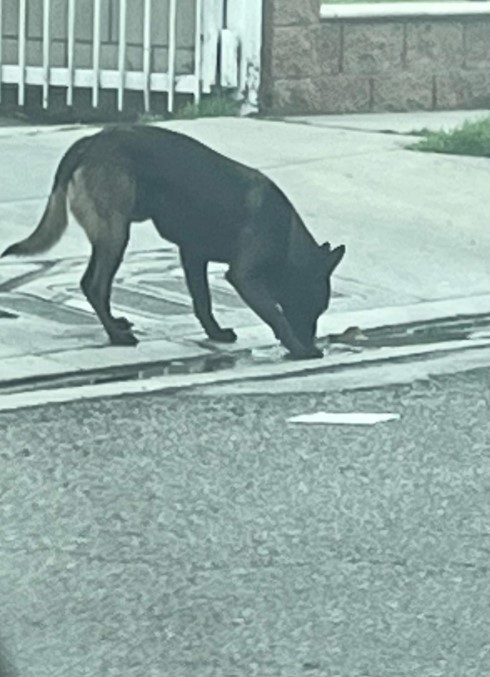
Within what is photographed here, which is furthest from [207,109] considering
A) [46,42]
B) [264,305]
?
[264,305]

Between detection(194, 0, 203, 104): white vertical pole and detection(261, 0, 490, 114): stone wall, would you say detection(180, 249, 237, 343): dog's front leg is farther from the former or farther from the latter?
detection(261, 0, 490, 114): stone wall

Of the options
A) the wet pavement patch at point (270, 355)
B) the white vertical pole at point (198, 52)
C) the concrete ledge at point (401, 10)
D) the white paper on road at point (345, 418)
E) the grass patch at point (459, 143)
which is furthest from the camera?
the concrete ledge at point (401, 10)

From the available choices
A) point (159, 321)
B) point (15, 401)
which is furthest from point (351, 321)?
point (15, 401)

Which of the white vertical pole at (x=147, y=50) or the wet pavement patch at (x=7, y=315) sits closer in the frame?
the wet pavement patch at (x=7, y=315)

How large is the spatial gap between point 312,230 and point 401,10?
3748 millimetres

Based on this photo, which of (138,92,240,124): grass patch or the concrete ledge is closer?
(138,92,240,124): grass patch

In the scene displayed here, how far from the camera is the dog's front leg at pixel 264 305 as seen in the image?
318 inches

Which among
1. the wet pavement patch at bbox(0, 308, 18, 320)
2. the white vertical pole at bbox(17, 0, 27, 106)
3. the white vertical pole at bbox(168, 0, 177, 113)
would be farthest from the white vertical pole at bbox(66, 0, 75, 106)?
the wet pavement patch at bbox(0, 308, 18, 320)

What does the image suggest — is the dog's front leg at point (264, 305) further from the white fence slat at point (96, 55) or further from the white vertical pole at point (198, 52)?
the white fence slat at point (96, 55)

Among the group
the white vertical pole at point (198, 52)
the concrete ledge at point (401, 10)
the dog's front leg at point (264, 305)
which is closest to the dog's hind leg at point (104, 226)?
the dog's front leg at point (264, 305)

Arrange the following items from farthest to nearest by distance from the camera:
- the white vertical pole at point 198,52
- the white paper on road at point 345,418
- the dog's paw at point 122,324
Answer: the white vertical pole at point 198,52 → the dog's paw at point 122,324 → the white paper on road at point 345,418

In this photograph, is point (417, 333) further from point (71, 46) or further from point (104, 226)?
point (71, 46)

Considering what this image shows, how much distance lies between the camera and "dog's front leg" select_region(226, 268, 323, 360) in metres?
8.08

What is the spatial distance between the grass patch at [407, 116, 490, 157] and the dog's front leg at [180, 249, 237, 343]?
3.76 metres
